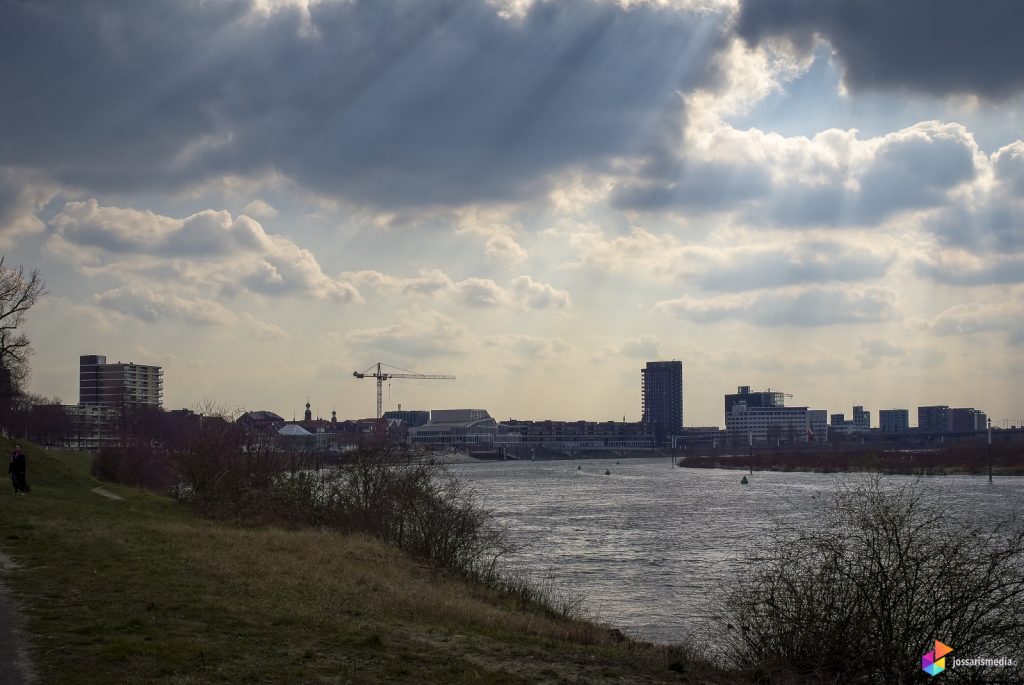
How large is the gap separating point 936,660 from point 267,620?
1239 cm

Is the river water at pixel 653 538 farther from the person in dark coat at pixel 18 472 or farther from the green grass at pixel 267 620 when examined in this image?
the person in dark coat at pixel 18 472

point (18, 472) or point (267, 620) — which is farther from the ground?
point (18, 472)

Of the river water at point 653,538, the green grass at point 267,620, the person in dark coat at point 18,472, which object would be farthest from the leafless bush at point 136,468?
the green grass at point 267,620

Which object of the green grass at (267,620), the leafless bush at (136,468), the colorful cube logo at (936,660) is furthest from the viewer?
the leafless bush at (136,468)

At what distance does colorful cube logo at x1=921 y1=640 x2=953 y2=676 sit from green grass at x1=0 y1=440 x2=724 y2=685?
4.19 meters

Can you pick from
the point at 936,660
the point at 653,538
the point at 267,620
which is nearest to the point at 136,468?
the point at 653,538

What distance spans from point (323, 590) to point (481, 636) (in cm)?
573

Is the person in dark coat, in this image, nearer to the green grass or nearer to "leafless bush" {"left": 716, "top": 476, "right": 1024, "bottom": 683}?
the green grass

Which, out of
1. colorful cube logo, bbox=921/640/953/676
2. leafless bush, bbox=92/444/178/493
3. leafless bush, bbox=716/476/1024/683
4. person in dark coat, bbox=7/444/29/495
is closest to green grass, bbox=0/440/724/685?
leafless bush, bbox=716/476/1024/683

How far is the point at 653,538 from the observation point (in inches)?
A: 2163

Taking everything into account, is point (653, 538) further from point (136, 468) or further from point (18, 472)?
point (136, 468)

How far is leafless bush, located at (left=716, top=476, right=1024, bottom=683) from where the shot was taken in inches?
679

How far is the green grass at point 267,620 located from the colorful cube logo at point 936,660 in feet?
13.8

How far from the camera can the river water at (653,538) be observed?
3259 cm
